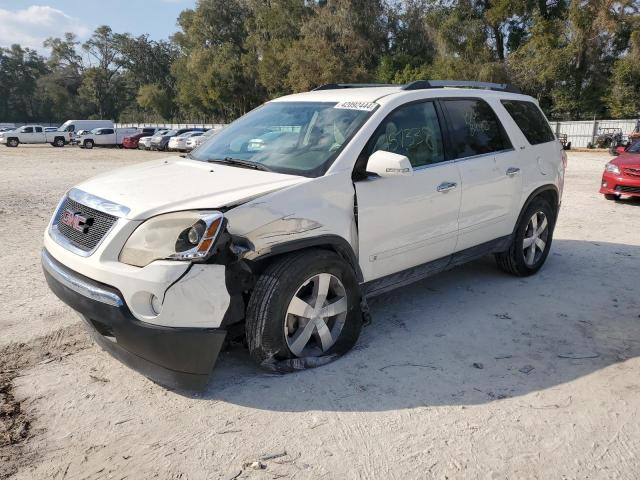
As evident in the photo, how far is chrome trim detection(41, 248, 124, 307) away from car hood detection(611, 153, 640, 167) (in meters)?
9.99

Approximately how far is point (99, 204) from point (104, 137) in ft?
128

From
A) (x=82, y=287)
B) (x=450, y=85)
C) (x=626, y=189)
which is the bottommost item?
(x=626, y=189)

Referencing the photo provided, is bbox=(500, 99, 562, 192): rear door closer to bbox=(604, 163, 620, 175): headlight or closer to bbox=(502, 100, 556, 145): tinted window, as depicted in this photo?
bbox=(502, 100, 556, 145): tinted window

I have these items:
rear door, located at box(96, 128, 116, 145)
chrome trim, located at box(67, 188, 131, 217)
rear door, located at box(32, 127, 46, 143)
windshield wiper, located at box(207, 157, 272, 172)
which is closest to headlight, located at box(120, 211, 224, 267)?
chrome trim, located at box(67, 188, 131, 217)

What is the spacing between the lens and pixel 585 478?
2541 millimetres

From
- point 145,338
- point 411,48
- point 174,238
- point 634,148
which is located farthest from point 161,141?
point 145,338

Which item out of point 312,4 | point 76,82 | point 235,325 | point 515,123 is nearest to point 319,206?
point 235,325

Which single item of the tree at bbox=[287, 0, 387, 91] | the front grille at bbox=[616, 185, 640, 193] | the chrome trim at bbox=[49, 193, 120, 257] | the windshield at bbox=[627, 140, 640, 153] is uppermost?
the tree at bbox=[287, 0, 387, 91]

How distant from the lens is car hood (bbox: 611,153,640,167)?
32.6 feet

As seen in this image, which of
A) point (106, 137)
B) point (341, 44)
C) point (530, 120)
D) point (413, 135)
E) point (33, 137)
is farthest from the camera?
point (341, 44)

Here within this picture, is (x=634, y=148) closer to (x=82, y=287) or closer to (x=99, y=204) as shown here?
(x=99, y=204)

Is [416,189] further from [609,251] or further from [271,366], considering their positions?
[609,251]

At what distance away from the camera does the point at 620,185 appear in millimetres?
9891

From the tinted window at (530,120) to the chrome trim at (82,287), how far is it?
13.1ft
